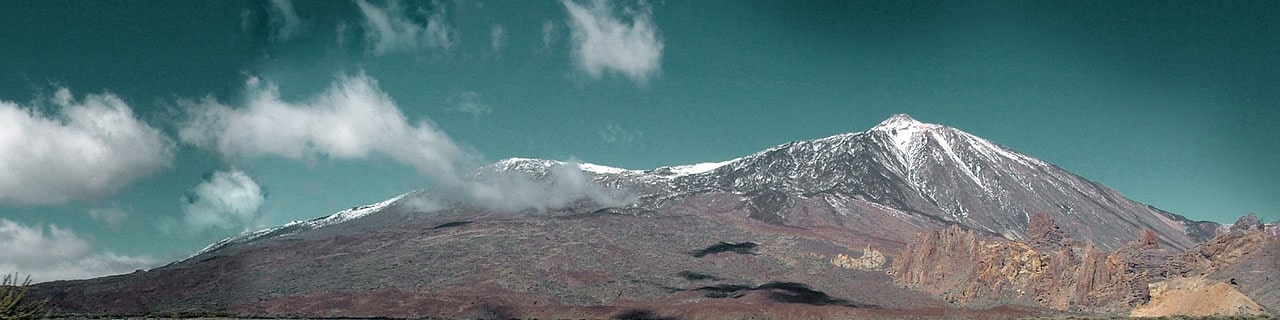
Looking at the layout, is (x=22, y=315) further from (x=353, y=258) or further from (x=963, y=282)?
(x=353, y=258)

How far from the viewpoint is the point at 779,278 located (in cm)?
14350

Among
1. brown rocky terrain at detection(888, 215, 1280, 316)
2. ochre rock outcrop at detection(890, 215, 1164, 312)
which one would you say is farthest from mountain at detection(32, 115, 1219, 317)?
brown rocky terrain at detection(888, 215, 1280, 316)

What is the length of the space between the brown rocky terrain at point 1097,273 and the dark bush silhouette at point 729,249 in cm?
3279

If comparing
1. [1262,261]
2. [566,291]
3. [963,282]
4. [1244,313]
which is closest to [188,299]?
[566,291]

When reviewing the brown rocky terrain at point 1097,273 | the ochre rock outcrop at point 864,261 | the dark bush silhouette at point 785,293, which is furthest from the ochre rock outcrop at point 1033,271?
the dark bush silhouette at point 785,293

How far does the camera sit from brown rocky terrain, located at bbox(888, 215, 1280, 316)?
8150 centimetres

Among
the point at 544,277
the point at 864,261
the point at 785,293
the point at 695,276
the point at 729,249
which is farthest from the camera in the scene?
the point at 729,249

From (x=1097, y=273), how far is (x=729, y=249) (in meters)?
77.0

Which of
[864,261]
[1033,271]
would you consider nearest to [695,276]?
[864,261]

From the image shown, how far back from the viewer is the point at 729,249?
17462cm

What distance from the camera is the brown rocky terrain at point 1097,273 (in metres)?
81.5

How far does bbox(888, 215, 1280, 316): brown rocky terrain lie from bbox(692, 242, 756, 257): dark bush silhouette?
32788mm

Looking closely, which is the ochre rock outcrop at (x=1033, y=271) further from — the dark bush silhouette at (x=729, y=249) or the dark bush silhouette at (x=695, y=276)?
the dark bush silhouette at (x=695, y=276)

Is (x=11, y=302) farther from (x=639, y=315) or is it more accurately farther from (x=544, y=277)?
(x=544, y=277)
